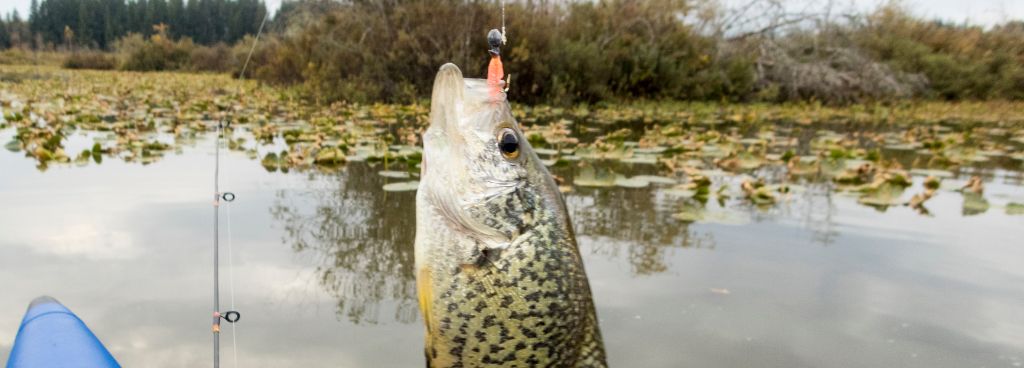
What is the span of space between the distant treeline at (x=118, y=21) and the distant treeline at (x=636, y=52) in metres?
23.7

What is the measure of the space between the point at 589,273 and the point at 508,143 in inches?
90.8

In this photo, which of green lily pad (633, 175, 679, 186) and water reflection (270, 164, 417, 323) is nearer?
water reflection (270, 164, 417, 323)

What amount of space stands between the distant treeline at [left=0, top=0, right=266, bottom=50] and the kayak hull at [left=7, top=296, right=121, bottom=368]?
3835cm

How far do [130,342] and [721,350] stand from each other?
237cm

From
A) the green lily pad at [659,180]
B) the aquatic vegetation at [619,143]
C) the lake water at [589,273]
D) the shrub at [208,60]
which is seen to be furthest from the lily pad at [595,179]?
the shrub at [208,60]

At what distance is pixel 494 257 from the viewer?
5.05ft

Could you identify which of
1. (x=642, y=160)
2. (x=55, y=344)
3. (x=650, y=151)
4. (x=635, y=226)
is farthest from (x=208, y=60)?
(x=55, y=344)

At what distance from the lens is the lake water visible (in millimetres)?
2909

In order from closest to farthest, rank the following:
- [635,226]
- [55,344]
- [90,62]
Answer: [55,344], [635,226], [90,62]

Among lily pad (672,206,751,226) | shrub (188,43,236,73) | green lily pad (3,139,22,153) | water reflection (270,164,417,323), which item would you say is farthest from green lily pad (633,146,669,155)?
shrub (188,43,236,73)

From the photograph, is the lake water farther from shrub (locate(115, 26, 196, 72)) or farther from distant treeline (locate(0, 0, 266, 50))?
distant treeline (locate(0, 0, 266, 50))

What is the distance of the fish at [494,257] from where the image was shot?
152 centimetres

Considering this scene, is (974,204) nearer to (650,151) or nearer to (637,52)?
(650,151)

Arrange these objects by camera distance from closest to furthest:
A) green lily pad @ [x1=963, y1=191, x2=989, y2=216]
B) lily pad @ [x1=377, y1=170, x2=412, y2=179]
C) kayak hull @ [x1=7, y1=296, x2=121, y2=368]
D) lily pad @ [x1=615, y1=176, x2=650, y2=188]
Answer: kayak hull @ [x1=7, y1=296, x2=121, y2=368], green lily pad @ [x1=963, y1=191, x2=989, y2=216], lily pad @ [x1=615, y1=176, x2=650, y2=188], lily pad @ [x1=377, y1=170, x2=412, y2=179]
